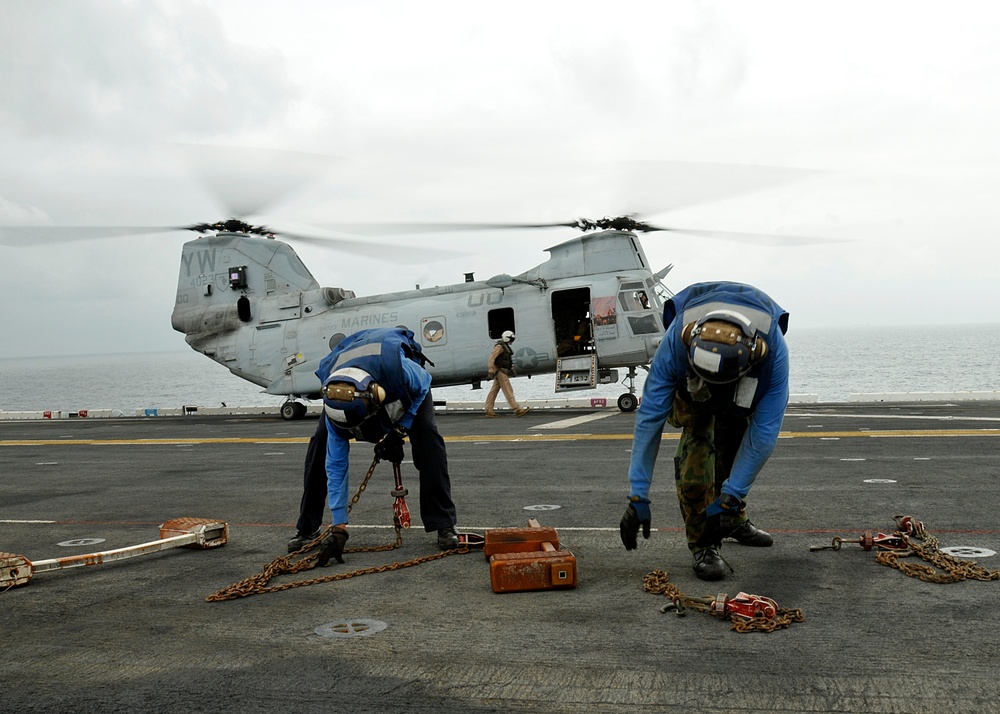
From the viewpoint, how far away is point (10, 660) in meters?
4.30

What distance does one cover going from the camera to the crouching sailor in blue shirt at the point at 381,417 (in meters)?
5.86

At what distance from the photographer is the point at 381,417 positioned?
Result: 20.2 ft

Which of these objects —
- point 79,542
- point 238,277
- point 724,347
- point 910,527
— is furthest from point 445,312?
point 724,347

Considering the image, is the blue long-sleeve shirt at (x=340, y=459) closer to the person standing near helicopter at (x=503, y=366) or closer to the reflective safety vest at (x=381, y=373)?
the reflective safety vest at (x=381, y=373)

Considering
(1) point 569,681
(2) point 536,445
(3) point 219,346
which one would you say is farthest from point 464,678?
(3) point 219,346

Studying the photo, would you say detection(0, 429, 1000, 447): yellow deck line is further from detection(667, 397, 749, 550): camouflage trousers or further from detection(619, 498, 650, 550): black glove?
detection(619, 498, 650, 550): black glove

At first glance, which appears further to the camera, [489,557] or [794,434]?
[794,434]

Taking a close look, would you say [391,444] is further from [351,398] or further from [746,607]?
[746,607]

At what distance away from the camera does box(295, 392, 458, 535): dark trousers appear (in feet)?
22.1

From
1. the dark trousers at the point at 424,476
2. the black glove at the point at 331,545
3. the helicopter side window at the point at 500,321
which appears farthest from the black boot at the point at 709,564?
the helicopter side window at the point at 500,321

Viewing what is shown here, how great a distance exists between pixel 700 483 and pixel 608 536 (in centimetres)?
149

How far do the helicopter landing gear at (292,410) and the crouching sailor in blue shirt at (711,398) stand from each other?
20.9 meters

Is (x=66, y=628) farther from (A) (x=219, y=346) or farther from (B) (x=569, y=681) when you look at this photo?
(A) (x=219, y=346)

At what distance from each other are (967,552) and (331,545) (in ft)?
14.5
